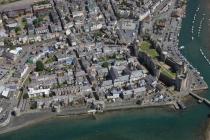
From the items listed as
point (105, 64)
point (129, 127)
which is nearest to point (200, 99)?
point (129, 127)

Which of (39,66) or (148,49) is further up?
(148,49)

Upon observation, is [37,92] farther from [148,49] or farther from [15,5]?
[15,5]

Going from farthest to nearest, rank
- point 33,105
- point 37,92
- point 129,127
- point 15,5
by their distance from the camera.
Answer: point 15,5
point 37,92
point 33,105
point 129,127

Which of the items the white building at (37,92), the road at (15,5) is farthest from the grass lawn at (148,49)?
the road at (15,5)

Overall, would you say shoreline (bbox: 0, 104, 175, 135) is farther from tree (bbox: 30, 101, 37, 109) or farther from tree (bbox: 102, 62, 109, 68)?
tree (bbox: 102, 62, 109, 68)

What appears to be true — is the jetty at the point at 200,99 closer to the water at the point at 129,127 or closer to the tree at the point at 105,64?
the water at the point at 129,127

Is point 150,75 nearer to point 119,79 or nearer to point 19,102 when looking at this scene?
point 119,79

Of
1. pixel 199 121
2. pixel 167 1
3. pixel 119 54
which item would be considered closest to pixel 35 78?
pixel 119 54

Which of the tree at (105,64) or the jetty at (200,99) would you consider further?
the tree at (105,64)

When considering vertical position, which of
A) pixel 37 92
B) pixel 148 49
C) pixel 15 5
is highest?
pixel 15 5
